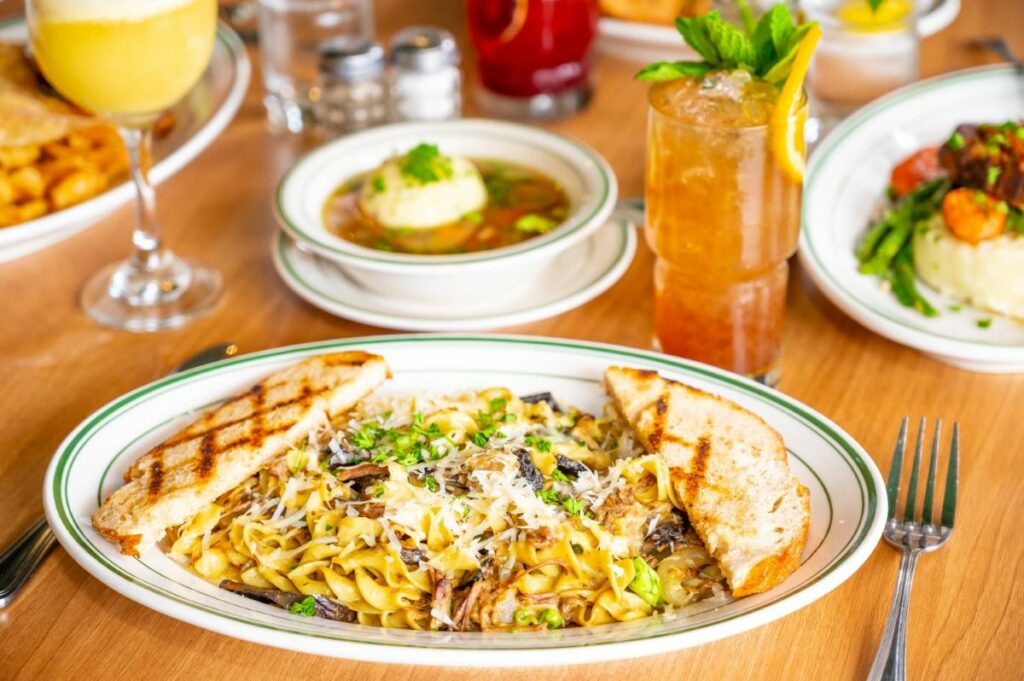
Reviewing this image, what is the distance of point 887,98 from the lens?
9.77 feet

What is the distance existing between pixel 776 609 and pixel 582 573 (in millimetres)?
275

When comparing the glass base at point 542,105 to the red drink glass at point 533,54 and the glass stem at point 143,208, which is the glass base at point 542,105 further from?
the glass stem at point 143,208

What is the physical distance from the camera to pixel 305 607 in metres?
1.61

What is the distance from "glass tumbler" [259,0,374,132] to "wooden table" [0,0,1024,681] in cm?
9

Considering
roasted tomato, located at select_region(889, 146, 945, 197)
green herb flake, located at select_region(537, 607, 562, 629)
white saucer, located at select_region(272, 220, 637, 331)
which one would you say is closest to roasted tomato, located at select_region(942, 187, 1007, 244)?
roasted tomato, located at select_region(889, 146, 945, 197)

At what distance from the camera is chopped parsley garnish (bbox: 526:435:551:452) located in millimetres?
1809

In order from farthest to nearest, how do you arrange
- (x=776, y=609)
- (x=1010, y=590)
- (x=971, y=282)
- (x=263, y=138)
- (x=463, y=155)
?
(x=263, y=138) → (x=463, y=155) → (x=971, y=282) → (x=1010, y=590) → (x=776, y=609)

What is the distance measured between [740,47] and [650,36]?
5.46 ft

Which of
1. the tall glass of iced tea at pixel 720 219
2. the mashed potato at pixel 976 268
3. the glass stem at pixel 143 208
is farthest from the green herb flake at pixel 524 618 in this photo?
the glass stem at pixel 143 208

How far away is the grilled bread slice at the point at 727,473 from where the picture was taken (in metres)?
1.61

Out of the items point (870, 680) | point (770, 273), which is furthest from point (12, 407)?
point (870, 680)

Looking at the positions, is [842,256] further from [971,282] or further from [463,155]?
[463,155]

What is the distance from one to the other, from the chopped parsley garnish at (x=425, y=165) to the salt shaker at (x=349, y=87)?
567 millimetres

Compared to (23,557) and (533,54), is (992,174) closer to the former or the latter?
(533,54)
